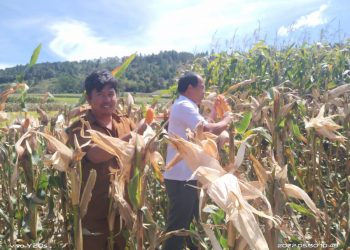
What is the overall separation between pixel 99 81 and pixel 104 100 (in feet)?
0.30

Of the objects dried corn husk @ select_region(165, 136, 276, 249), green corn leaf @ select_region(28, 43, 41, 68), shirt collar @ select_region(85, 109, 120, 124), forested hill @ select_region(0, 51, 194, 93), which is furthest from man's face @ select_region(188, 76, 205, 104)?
dried corn husk @ select_region(165, 136, 276, 249)

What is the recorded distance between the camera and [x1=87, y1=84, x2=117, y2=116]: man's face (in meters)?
1.71

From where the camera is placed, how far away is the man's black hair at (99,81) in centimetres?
170

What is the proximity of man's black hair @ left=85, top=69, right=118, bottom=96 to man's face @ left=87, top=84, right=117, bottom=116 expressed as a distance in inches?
0.6

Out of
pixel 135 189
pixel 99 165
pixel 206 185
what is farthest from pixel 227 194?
pixel 99 165

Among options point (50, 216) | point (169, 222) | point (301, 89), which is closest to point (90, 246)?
point (50, 216)

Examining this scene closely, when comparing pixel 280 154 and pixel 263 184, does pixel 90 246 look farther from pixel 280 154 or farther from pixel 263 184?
pixel 263 184

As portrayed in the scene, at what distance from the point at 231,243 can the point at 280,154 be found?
2.86 ft

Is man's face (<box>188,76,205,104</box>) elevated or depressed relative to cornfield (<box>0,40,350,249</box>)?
elevated

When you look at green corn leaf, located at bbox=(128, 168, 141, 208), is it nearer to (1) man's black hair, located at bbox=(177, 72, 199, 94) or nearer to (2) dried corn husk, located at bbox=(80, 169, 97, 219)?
(2) dried corn husk, located at bbox=(80, 169, 97, 219)

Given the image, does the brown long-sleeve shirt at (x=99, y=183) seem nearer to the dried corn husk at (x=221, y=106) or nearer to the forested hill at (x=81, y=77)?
the forested hill at (x=81, y=77)

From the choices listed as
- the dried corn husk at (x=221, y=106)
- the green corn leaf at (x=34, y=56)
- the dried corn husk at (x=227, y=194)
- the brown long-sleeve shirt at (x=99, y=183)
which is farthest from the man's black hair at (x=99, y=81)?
the dried corn husk at (x=227, y=194)

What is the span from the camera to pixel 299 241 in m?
1.33

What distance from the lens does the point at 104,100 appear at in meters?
1.71
